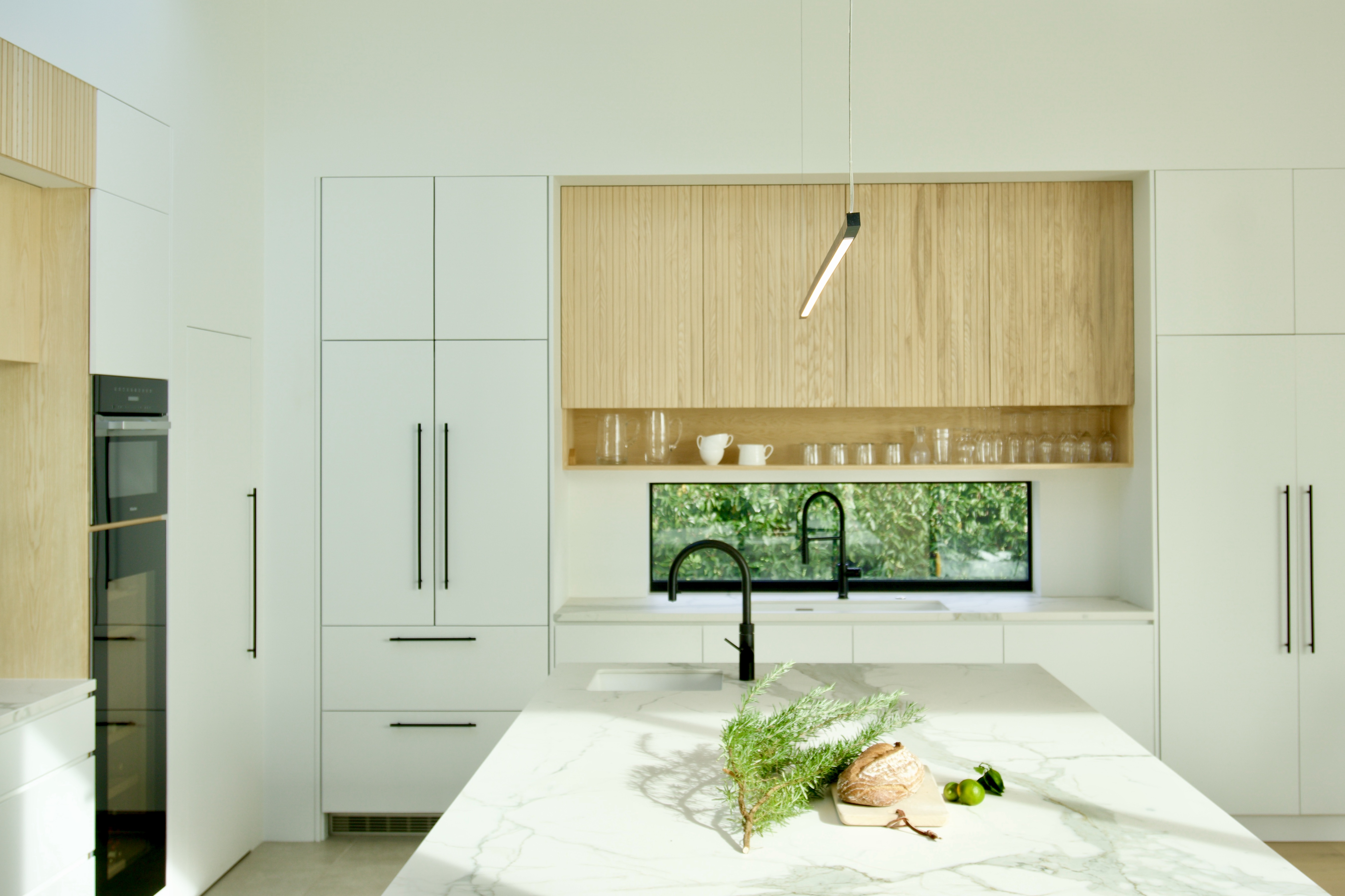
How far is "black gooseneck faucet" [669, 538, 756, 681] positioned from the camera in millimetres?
2086

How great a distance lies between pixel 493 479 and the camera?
3570mm

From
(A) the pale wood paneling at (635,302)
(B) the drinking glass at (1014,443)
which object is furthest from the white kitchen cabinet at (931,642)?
(A) the pale wood paneling at (635,302)

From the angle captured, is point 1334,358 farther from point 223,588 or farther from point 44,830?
point 44,830

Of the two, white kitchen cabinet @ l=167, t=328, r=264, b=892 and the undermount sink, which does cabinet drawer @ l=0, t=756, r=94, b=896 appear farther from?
the undermount sink

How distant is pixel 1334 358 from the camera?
3.46m

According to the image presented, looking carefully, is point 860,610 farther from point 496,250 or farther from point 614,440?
point 496,250

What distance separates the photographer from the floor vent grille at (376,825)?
358 cm

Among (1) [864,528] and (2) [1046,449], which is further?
(1) [864,528]

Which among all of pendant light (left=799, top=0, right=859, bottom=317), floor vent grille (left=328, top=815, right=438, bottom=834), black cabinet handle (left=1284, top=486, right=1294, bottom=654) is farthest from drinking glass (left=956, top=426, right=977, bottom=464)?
floor vent grille (left=328, top=815, right=438, bottom=834)

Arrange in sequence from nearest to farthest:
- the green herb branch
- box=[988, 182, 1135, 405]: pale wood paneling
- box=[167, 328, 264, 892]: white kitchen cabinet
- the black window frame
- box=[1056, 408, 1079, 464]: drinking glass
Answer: the green herb branch → box=[167, 328, 264, 892]: white kitchen cabinet → box=[988, 182, 1135, 405]: pale wood paneling → box=[1056, 408, 1079, 464]: drinking glass → the black window frame

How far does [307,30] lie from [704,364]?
6.88 ft

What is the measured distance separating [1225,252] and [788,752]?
10.1ft

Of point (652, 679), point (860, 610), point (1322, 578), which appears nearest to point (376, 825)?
point (652, 679)

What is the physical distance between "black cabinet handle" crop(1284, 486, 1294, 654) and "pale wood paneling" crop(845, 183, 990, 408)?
1189 mm
